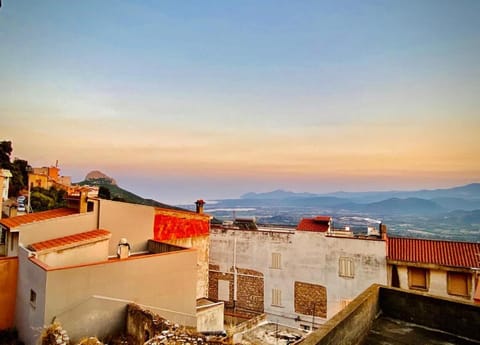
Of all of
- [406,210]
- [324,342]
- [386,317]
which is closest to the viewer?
[324,342]

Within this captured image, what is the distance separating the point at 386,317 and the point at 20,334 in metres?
12.0

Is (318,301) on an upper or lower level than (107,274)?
lower

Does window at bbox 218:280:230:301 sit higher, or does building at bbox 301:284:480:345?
building at bbox 301:284:480:345

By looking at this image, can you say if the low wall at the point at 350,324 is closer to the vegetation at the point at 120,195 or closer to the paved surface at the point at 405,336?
the paved surface at the point at 405,336

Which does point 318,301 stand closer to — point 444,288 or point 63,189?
point 444,288

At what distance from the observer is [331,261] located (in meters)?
18.6

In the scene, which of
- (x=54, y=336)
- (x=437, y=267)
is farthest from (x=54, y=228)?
(x=437, y=267)

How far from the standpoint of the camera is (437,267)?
1617 centimetres

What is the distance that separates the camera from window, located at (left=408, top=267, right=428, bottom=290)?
54.4 feet

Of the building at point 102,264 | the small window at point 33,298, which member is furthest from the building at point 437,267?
the small window at point 33,298

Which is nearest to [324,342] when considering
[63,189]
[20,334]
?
[20,334]

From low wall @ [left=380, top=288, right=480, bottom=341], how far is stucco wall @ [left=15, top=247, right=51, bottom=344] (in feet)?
28.8

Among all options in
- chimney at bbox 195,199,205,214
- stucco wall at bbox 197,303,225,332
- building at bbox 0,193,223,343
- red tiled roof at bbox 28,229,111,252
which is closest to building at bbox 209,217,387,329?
chimney at bbox 195,199,205,214

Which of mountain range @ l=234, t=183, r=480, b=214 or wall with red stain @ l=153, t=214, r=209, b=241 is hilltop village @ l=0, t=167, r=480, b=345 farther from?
mountain range @ l=234, t=183, r=480, b=214
